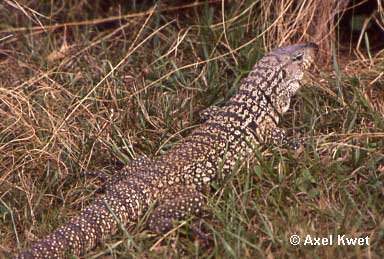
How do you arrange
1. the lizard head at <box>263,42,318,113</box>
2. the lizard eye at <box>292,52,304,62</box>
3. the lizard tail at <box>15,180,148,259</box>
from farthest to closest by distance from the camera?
the lizard eye at <box>292,52,304,62</box>, the lizard head at <box>263,42,318,113</box>, the lizard tail at <box>15,180,148,259</box>

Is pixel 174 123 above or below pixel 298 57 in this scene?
below

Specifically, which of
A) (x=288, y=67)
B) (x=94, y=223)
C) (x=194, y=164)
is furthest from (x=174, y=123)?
(x=94, y=223)

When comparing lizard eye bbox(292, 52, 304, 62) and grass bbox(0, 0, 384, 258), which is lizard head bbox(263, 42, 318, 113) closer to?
lizard eye bbox(292, 52, 304, 62)

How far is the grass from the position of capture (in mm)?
4648

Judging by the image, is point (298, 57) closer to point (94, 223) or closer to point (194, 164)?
point (194, 164)

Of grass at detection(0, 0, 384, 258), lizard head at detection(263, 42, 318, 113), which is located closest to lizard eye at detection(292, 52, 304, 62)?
lizard head at detection(263, 42, 318, 113)

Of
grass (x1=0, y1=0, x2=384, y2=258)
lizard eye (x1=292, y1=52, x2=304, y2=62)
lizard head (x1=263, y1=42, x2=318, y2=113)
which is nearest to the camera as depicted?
grass (x1=0, y1=0, x2=384, y2=258)

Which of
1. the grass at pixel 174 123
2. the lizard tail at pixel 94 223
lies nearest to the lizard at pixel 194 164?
the lizard tail at pixel 94 223

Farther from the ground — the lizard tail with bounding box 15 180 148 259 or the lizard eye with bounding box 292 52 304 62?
the lizard eye with bounding box 292 52 304 62

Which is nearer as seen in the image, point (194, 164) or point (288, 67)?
point (194, 164)

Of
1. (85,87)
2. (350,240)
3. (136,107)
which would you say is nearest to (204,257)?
(350,240)

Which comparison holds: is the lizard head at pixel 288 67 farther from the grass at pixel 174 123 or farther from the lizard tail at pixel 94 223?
the lizard tail at pixel 94 223

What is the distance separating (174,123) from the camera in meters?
5.91

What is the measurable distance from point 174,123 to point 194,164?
856 mm
